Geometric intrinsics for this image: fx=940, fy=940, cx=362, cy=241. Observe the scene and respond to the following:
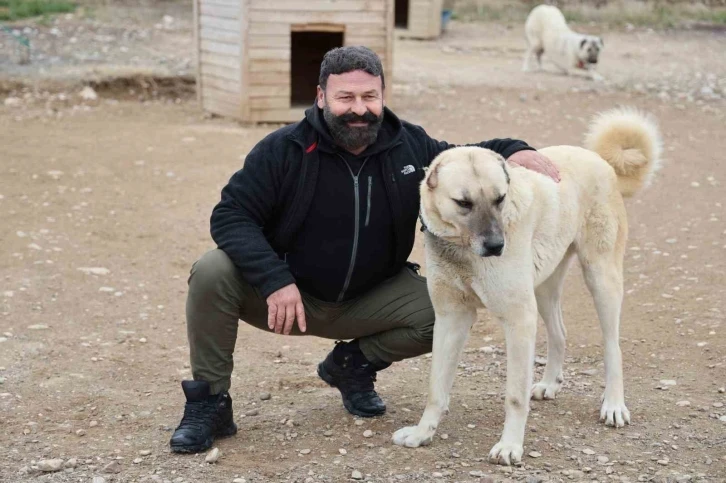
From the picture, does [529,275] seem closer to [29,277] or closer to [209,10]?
[29,277]

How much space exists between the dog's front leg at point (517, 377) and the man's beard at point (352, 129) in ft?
2.50

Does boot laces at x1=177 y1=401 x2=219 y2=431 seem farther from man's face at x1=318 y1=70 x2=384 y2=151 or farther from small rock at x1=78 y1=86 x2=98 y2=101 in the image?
small rock at x1=78 y1=86 x2=98 y2=101

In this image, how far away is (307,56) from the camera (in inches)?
420

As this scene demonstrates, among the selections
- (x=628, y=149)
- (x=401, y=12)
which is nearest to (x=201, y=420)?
(x=628, y=149)

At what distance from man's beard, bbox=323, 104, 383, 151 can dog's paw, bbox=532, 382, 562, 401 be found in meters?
1.23

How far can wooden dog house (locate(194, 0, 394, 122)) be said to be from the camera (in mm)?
8406

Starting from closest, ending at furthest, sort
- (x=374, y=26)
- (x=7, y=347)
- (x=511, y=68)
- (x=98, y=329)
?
(x=7, y=347) → (x=98, y=329) → (x=374, y=26) → (x=511, y=68)

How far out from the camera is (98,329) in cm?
452

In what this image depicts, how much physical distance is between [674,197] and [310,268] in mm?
4221

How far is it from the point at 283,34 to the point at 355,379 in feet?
18.1

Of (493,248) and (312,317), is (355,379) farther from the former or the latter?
(493,248)

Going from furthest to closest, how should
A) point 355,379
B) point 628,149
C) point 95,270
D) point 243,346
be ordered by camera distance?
point 95,270 → point 243,346 → point 628,149 → point 355,379

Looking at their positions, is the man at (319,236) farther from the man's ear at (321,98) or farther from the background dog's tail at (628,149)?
the background dog's tail at (628,149)

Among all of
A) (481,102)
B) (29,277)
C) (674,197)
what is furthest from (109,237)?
(481,102)
